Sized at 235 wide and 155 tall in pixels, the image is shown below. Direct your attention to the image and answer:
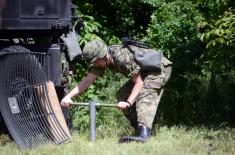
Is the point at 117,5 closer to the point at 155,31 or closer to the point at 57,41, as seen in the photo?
the point at 155,31

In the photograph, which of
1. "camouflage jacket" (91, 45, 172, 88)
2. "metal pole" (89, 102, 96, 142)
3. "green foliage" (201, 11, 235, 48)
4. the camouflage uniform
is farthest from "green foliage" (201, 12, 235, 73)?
"metal pole" (89, 102, 96, 142)

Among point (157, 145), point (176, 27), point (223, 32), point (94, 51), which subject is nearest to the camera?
point (157, 145)

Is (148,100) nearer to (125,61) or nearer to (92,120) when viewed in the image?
(125,61)

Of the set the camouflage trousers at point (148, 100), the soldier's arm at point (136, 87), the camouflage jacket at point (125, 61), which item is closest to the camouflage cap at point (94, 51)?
the camouflage jacket at point (125, 61)

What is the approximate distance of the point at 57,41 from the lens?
771 cm

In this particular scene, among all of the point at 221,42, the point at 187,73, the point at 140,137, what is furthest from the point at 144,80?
the point at 187,73

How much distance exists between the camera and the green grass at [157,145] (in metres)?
6.26

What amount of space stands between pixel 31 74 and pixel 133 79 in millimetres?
1079

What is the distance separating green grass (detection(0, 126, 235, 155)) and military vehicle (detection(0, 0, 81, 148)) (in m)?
0.23

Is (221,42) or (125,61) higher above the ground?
(221,42)

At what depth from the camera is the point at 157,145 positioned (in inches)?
258

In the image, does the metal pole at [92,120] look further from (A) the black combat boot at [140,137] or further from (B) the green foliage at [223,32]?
(B) the green foliage at [223,32]

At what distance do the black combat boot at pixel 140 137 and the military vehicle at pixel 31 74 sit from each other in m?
0.62

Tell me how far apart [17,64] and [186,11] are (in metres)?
2.79
